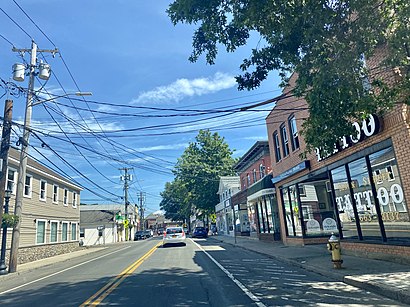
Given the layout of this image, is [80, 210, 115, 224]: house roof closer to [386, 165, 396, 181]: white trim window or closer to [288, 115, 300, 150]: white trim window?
[288, 115, 300, 150]: white trim window

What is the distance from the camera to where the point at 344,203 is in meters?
13.2

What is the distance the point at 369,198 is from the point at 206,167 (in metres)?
38.6

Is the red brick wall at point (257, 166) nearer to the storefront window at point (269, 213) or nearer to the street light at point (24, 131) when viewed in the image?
the storefront window at point (269, 213)

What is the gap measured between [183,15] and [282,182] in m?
14.6

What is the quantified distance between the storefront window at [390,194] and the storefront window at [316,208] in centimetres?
714

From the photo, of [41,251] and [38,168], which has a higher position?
[38,168]

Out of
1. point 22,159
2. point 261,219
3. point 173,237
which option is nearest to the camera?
point 22,159

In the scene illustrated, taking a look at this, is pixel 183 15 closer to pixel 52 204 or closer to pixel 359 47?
pixel 359 47

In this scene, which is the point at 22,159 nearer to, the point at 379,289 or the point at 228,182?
the point at 379,289

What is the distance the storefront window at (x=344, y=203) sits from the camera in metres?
12.7

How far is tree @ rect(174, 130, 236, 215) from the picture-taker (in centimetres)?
4969

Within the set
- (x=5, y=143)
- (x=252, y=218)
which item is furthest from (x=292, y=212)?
(x=5, y=143)

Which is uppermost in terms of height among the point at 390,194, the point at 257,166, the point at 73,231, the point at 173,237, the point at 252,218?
the point at 257,166

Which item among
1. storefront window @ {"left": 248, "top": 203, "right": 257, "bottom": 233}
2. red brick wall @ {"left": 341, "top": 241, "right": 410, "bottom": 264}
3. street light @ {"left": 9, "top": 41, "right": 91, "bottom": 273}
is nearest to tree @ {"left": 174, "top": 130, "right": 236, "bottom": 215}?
storefront window @ {"left": 248, "top": 203, "right": 257, "bottom": 233}
